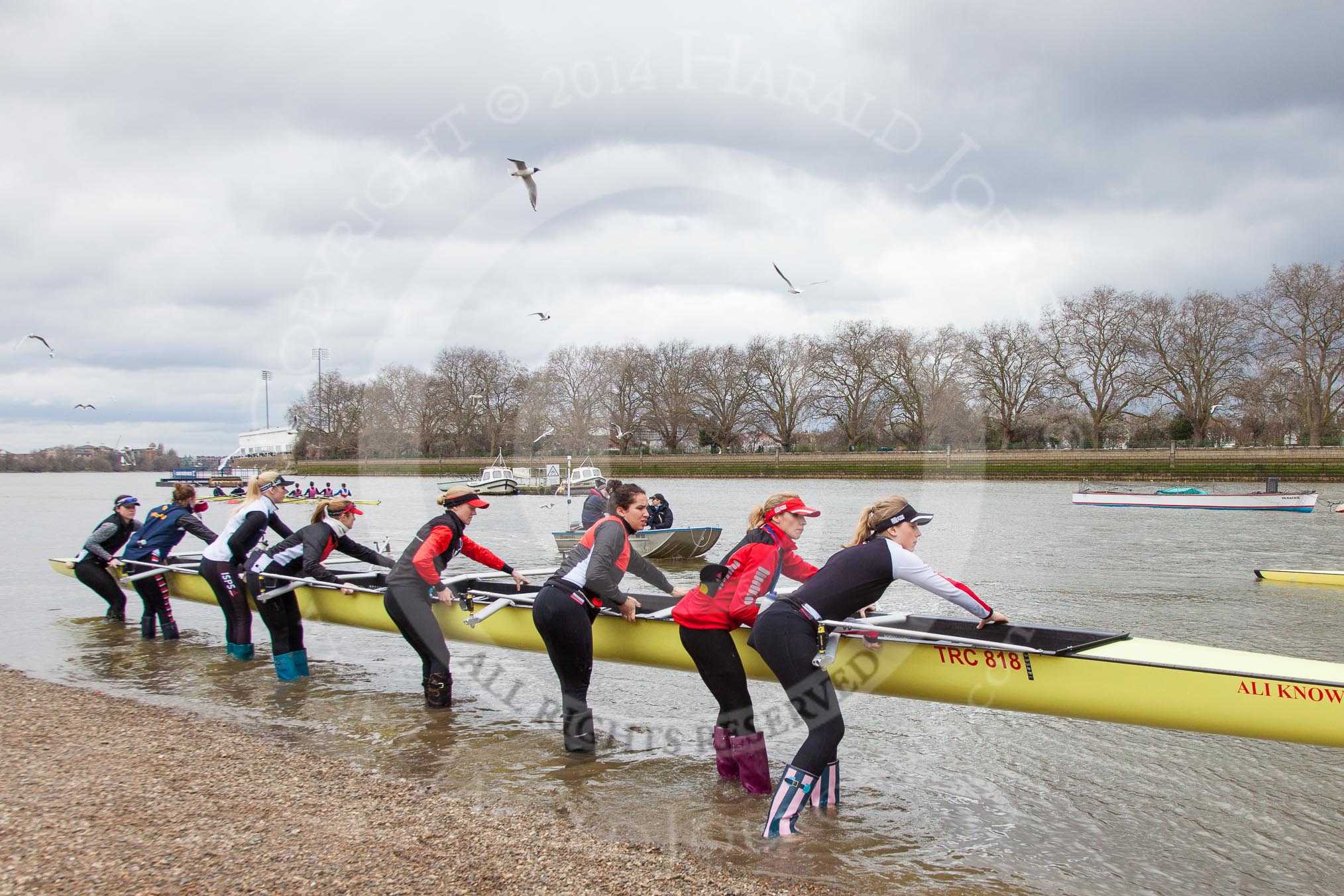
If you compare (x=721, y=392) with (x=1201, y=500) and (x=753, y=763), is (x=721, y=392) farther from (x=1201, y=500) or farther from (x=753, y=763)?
(x=753, y=763)

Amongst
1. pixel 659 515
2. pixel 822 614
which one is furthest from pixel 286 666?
pixel 659 515

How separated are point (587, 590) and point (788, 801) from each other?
1814mm

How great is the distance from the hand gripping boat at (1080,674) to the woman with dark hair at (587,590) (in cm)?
63

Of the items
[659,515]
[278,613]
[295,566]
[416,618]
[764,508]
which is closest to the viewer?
[764,508]

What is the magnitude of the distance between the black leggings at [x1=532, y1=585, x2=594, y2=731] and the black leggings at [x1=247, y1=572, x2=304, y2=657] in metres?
3.53

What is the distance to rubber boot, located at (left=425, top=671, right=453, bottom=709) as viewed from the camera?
273 inches

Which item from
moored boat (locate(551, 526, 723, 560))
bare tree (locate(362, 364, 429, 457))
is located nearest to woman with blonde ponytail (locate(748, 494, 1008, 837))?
moored boat (locate(551, 526, 723, 560))

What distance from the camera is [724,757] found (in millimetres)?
5496

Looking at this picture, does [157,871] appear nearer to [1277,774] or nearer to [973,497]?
[1277,774]

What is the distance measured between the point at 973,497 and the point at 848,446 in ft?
58.5

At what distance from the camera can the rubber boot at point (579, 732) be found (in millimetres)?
5855

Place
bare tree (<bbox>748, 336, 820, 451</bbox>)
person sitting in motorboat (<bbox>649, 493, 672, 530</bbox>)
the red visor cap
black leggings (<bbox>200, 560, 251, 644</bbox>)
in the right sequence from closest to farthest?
the red visor cap < black leggings (<bbox>200, 560, 251, 644</bbox>) < person sitting in motorboat (<bbox>649, 493, 672, 530</bbox>) < bare tree (<bbox>748, 336, 820, 451</bbox>)

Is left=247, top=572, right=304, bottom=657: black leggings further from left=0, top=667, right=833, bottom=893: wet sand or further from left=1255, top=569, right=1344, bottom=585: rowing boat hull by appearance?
left=1255, top=569, right=1344, bottom=585: rowing boat hull

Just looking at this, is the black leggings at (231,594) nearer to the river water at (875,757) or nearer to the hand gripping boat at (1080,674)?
the river water at (875,757)
